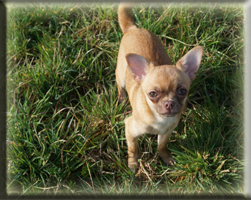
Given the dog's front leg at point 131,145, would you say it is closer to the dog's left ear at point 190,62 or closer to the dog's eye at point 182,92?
the dog's eye at point 182,92

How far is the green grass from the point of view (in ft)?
10.9

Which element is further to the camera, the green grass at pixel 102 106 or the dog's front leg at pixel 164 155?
the dog's front leg at pixel 164 155

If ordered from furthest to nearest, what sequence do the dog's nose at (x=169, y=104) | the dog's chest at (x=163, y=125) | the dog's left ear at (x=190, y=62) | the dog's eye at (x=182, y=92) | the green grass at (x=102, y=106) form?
the green grass at (x=102, y=106) < the dog's chest at (x=163, y=125) < the dog's left ear at (x=190, y=62) < the dog's eye at (x=182, y=92) < the dog's nose at (x=169, y=104)

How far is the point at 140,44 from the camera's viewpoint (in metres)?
3.58

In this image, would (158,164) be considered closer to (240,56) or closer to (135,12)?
(240,56)

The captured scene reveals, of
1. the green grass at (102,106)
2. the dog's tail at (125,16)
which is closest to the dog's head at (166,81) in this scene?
the green grass at (102,106)

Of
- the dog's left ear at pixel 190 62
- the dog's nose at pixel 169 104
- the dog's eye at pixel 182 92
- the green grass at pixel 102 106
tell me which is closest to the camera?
the dog's nose at pixel 169 104

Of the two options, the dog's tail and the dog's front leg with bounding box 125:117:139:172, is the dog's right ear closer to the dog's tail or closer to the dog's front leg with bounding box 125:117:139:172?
the dog's front leg with bounding box 125:117:139:172

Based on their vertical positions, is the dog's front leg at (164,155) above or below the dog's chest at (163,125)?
below

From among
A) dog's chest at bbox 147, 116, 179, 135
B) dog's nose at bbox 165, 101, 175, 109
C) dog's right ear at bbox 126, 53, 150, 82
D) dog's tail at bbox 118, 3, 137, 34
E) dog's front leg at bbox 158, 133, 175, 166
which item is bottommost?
dog's front leg at bbox 158, 133, 175, 166

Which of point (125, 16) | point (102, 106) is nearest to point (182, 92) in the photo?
point (102, 106)

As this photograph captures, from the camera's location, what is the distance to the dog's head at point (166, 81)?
2.75 metres

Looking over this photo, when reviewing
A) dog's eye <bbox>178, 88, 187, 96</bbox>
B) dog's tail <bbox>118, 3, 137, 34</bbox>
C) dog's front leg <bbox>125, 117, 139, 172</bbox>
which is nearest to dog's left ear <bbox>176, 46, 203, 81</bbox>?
dog's eye <bbox>178, 88, 187, 96</bbox>

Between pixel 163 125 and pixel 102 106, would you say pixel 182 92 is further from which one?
pixel 102 106
